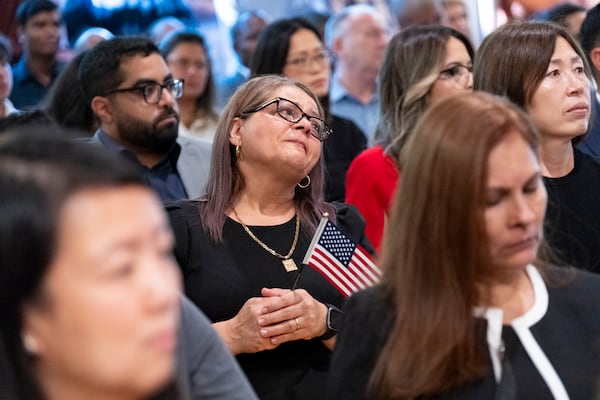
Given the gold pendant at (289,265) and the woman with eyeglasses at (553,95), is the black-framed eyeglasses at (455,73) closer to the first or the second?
the woman with eyeglasses at (553,95)

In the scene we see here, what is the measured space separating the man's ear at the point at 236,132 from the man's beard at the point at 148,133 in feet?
3.67

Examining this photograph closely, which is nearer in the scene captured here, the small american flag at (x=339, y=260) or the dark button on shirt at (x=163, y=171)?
the small american flag at (x=339, y=260)

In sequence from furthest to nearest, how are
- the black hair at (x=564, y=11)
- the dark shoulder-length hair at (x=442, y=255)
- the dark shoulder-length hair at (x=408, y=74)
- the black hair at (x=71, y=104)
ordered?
the black hair at (x=564, y=11), the black hair at (x=71, y=104), the dark shoulder-length hair at (x=408, y=74), the dark shoulder-length hair at (x=442, y=255)

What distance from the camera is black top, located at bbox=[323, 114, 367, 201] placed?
183 inches

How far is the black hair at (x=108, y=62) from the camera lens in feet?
14.3

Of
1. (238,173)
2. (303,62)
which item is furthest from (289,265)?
(303,62)

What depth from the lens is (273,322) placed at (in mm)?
2805

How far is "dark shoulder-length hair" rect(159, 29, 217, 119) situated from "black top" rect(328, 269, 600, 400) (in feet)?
11.1

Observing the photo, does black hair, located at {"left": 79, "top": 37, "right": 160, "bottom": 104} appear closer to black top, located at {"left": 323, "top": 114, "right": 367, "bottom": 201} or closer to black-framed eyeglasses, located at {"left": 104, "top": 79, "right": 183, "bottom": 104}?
black-framed eyeglasses, located at {"left": 104, "top": 79, "right": 183, "bottom": 104}

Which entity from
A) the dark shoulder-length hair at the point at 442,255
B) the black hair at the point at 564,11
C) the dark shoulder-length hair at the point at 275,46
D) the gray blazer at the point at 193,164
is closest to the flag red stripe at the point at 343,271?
the dark shoulder-length hair at the point at 442,255

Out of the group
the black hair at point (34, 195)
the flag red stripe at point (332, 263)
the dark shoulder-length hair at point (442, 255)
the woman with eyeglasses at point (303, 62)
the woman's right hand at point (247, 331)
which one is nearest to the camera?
the black hair at point (34, 195)

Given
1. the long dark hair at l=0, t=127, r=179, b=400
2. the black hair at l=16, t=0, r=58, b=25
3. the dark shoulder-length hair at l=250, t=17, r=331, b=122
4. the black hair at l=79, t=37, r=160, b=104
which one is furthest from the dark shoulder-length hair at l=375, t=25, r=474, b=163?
the black hair at l=16, t=0, r=58, b=25

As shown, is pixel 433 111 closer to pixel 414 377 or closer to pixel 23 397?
pixel 414 377

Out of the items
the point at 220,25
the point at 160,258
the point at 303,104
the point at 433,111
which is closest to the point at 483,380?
the point at 433,111
